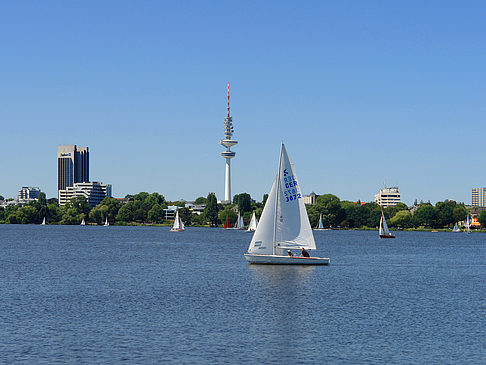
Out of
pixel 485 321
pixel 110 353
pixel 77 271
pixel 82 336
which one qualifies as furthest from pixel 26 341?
pixel 77 271

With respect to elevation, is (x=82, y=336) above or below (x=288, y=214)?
below

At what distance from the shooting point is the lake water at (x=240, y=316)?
4003cm

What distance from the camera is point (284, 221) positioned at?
88562mm

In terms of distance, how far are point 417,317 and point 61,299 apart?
29671 millimetres

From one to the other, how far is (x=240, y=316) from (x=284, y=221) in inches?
1423

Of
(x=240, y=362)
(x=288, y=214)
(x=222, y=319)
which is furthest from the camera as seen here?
(x=288, y=214)

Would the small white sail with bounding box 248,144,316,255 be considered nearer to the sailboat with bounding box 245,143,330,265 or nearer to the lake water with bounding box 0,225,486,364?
the sailboat with bounding box 245,143,330,265

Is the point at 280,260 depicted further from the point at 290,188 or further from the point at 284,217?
the point at 290,188

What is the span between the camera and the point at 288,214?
8875cm

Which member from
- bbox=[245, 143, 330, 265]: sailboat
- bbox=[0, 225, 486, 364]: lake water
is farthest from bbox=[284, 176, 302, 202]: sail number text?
bbox=[0, 225, 486, 364]: lake water

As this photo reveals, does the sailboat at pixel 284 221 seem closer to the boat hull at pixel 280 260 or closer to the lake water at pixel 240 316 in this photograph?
the boat hull at pixel 280 260

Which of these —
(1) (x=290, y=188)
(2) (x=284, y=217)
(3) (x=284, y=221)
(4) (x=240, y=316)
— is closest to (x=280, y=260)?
(3) (x=284, y=221)

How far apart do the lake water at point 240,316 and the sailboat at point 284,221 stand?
2.95 m

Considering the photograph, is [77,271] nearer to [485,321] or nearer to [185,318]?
[185,318]
